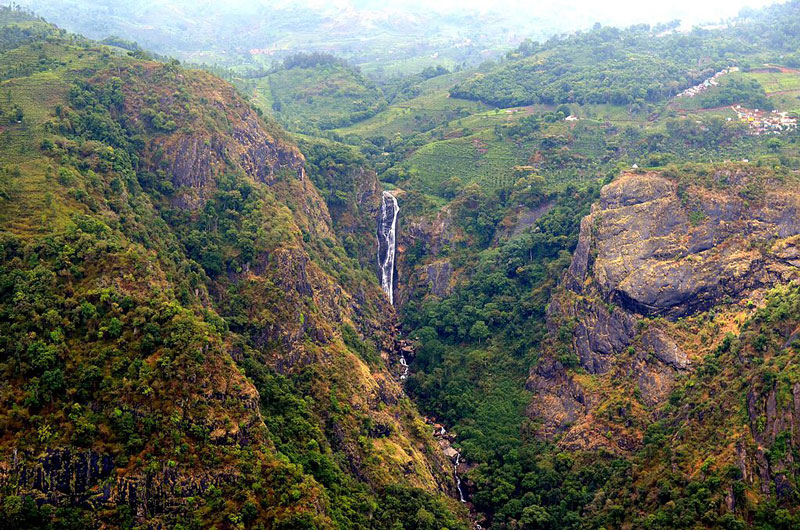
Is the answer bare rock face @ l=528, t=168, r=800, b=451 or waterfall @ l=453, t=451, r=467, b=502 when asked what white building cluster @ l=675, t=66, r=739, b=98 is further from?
waterfall @ l=453, t=451, r=467, b=502

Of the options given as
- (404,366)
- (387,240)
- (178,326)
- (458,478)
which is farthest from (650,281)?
(178,326)

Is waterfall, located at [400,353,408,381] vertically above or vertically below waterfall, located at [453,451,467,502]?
above

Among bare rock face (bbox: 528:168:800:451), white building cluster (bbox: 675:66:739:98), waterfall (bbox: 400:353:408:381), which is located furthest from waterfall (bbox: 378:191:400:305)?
white building cluster (bbox: 675:66:739:98)

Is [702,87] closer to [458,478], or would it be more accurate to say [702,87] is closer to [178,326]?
[458,478]

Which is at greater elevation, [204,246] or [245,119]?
[245,119]

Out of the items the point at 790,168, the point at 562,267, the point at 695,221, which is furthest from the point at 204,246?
the point at 790,168

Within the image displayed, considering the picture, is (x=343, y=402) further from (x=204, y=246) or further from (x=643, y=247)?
(x=643, y=247)
